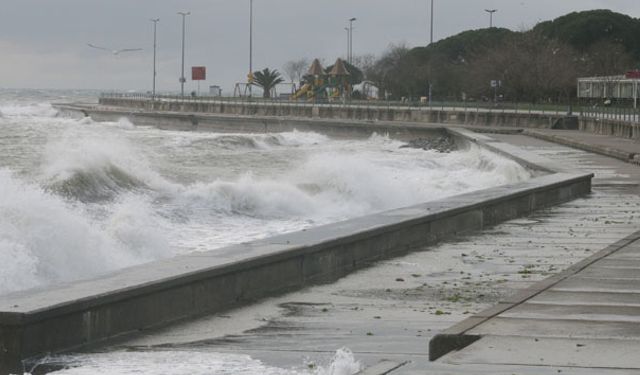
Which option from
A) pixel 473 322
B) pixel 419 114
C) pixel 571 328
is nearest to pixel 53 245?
pixel 473 322

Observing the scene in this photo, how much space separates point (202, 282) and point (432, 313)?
72.3 inches

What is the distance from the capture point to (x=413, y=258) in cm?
1363

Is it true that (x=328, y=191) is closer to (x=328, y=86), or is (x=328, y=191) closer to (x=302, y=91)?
(x=328, y=86)

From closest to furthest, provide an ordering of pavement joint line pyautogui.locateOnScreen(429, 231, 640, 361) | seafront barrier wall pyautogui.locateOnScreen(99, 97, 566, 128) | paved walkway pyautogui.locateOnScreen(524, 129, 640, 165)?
pavement joint line pyautogui.locateOnScreen(429, 231, 640, 361)
paved walkway pyautogui.locateOnScreen(524, 129, 640, 165)
seafront barrier wall pyautogui.locateOnScreen(99, 97, 566, 128)

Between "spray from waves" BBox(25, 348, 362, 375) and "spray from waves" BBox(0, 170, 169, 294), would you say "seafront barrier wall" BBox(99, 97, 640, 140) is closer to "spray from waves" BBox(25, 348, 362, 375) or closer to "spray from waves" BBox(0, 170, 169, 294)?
"spray from waves" BBox(0, 170, 169, 294)

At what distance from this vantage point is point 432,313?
10141 millimetres

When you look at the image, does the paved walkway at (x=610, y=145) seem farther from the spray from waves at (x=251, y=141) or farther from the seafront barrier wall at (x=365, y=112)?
the spray from waves at (x=251, y=141)

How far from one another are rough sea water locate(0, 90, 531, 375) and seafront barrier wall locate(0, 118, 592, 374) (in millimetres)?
400

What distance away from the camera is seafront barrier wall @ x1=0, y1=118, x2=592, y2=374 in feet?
27.6

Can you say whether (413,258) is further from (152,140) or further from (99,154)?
(152,140)

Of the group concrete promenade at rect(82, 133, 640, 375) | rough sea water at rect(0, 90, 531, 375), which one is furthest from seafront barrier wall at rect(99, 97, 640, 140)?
concrete promenade at rect(82, 133, 640, 375)

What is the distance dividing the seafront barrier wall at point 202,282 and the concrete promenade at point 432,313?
0.21m

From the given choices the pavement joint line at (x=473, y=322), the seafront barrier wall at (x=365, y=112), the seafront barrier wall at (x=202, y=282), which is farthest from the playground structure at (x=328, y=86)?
the pavement joint line at (x=473, y=322)

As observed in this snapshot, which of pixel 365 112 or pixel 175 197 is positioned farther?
pixel 365 112
